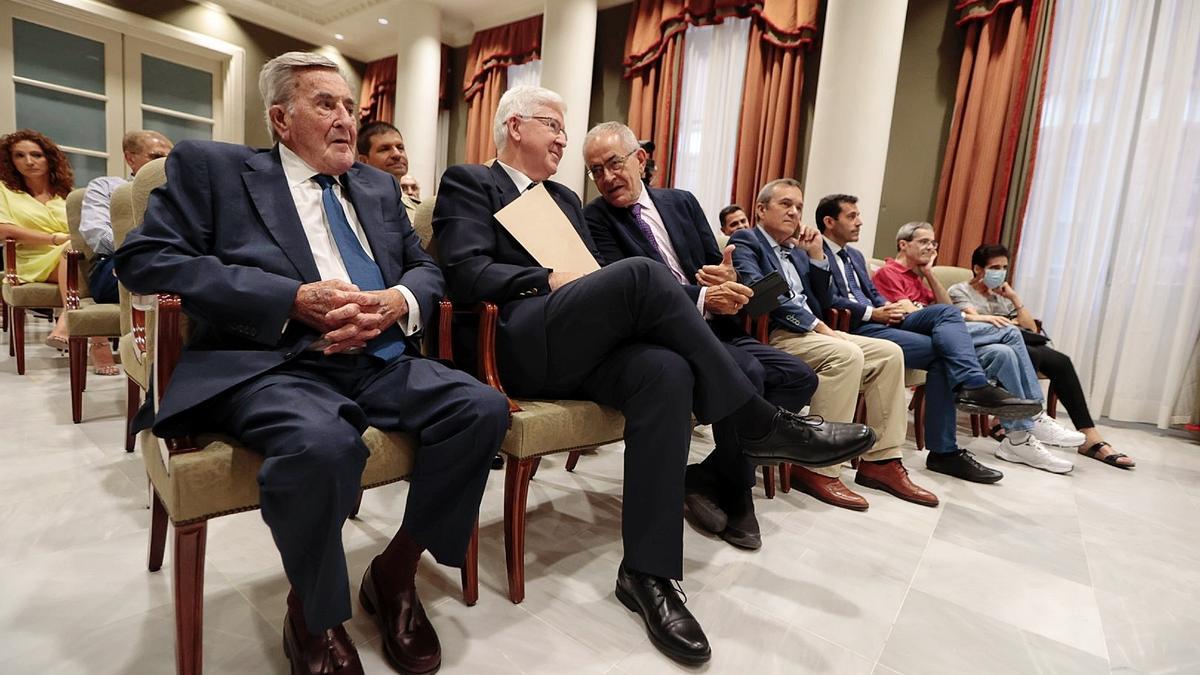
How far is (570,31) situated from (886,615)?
4441 millimetres

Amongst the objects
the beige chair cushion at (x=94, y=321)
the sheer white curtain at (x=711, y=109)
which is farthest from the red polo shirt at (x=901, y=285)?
the beige chair cushion at (x=94, y=321)

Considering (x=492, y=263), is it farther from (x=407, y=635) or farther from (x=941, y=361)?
(x=941, y=361)

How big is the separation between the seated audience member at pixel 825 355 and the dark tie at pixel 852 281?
0.86 ft

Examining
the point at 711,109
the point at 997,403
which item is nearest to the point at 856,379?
the point at 997,403

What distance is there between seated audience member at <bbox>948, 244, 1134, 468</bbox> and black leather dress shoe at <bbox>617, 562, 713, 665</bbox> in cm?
225

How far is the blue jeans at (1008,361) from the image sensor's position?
243 centimetres

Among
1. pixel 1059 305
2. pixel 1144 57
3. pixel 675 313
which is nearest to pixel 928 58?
pixel 1144 57

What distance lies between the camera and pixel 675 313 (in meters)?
1.24

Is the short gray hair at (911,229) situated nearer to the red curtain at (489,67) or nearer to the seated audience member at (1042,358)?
the seated audience member at (1042,358)

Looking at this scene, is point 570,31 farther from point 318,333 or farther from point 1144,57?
point 318,333

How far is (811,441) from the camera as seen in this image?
1.38m

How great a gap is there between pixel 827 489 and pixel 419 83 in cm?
540

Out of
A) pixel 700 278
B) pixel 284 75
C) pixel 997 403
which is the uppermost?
pixel 284 75

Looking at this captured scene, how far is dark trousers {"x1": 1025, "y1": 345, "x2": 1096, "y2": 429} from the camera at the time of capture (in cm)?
267
